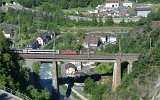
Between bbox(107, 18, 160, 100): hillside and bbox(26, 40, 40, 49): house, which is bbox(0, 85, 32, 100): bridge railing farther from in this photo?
bbox(26, 40, 40, 49): house

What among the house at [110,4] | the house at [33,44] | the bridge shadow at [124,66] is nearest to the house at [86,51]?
the house at [33,44]

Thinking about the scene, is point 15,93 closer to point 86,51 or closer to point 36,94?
point 36,94

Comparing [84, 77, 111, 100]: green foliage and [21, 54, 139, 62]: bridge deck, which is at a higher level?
[21, 54, 139, 62]: bridge deck

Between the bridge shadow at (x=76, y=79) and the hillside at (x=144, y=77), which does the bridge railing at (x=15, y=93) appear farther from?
the bridge shadow at (x=76, y=79)

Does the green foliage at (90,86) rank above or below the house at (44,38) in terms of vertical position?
below

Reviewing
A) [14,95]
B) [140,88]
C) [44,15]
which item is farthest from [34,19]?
[14,95]

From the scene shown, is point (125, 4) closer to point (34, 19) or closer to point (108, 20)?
point (108, 20)

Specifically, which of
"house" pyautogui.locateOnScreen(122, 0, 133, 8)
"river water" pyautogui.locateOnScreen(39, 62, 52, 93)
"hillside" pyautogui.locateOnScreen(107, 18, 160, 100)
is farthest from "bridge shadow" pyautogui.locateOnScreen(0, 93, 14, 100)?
"house" pyautogui.locateOnScreen(122, 0, 133, 8)

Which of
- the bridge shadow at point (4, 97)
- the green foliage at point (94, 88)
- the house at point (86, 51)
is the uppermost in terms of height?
the bridge shadow at point (4, 97)
